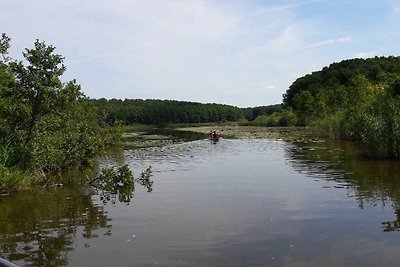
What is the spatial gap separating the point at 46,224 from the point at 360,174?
14.6 m

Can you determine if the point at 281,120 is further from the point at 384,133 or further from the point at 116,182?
the point at 116,182

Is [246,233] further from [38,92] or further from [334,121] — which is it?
[334,121]

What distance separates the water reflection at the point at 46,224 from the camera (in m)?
10.6

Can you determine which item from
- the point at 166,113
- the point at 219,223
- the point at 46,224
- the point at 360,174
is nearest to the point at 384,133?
the point at 360,174

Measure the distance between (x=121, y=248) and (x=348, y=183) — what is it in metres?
11.8

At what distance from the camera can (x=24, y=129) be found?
21.0 meters

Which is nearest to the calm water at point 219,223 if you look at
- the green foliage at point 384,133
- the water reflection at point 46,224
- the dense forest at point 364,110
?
the water reflection at point 46,224

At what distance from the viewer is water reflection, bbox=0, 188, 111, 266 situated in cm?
1059

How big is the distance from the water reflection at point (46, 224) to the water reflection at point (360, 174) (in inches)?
312

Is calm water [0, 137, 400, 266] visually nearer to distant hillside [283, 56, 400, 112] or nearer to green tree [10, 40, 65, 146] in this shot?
green tree [10, 40, 65, 146]

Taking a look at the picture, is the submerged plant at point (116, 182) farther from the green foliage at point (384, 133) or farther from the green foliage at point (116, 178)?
the green foliage at point (384, 133)

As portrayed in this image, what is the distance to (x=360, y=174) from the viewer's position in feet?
72.5

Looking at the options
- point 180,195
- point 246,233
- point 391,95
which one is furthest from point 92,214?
point 391,95

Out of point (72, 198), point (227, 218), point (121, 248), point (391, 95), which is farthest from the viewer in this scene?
point (391, 95)
